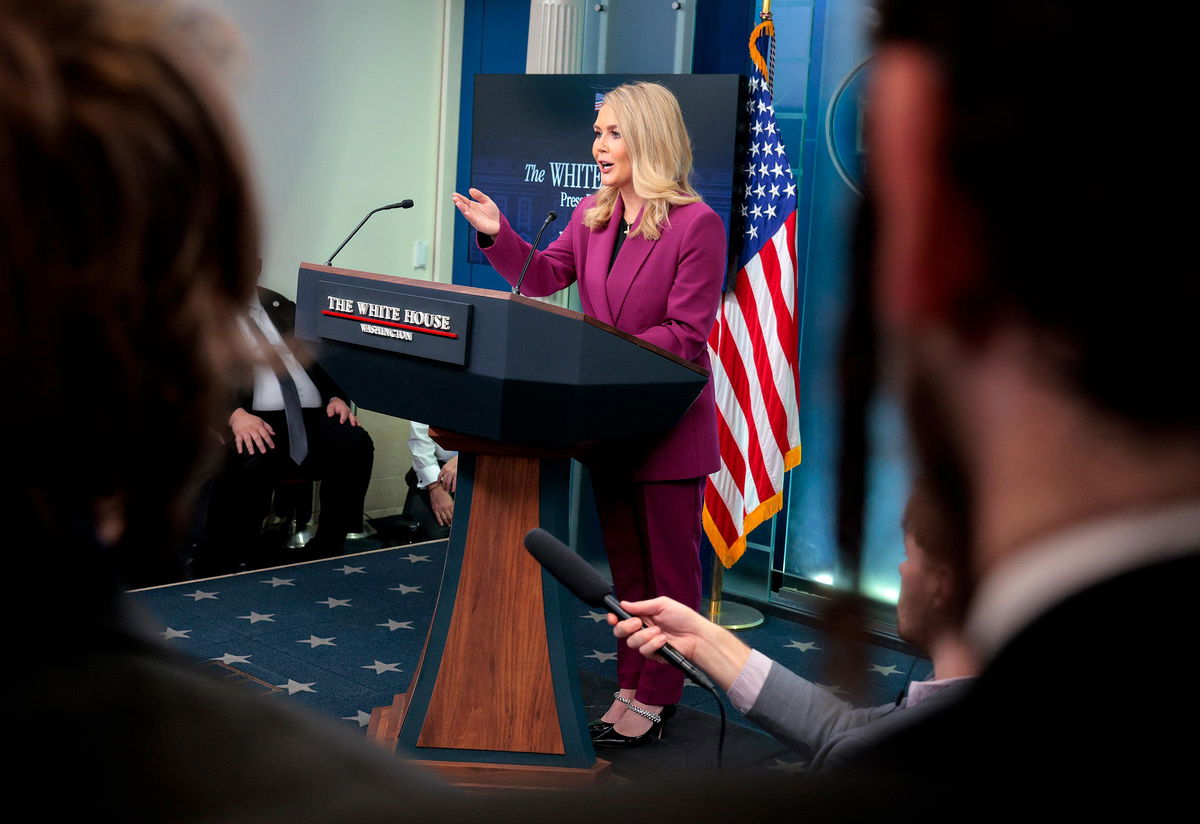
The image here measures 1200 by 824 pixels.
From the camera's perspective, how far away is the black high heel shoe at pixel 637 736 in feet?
9.78

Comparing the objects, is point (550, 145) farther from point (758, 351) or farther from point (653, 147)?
point (653, 147)

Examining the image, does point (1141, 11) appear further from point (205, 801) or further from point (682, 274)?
point (682, 274)

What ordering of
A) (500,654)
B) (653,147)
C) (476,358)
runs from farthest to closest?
(653,147) → (500,654) → (476,358)

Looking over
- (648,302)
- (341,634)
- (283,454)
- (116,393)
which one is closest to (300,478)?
(283,454)

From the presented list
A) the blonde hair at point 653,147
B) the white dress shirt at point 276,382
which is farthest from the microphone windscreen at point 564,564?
the white dress shirt at point 276,382

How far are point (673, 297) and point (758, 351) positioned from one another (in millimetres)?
1239

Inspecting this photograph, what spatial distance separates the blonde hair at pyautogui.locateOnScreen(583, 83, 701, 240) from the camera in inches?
115

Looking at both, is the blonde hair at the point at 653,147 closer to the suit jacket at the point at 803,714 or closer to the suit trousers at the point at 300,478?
the suit jacket at the point at 803,714

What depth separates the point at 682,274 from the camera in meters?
2.85

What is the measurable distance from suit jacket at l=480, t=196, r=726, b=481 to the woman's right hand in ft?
0.11

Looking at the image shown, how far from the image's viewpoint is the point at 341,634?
3877mm

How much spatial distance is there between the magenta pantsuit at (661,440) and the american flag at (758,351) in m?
1.03

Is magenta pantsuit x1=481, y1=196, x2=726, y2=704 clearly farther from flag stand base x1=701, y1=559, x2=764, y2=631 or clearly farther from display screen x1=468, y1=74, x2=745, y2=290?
flag stand base x1=701, y1=559, x2=764, y2=631

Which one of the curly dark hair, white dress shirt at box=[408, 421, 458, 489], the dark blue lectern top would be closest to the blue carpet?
white dress shirt at box=[408, 421, 458, 489]
